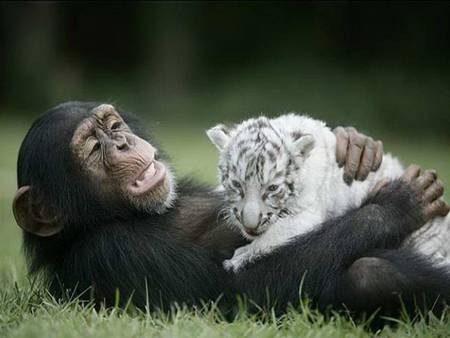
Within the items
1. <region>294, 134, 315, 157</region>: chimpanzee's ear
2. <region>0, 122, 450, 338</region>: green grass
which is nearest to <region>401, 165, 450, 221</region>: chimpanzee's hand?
<region>294, 134, 315, 157</region>: chimpanzee's ear

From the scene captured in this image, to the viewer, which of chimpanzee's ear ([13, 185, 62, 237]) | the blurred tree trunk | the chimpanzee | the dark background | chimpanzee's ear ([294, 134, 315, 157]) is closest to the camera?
the chimpanzee

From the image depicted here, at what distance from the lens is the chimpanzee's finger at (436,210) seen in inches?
186

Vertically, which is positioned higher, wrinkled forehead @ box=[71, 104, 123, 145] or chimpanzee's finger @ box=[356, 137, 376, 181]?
wrinkled forehead @ box=[71, 104, 123, 145]

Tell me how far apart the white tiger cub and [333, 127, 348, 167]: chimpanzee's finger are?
4 cm

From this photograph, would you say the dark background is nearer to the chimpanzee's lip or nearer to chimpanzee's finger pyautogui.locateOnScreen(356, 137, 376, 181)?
chimpanzee's finger pyautogui.locateOnScreen(356, 137, 376, 181)

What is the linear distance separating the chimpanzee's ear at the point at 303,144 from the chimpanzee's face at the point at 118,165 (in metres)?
0.86

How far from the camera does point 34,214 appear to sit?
4.81m

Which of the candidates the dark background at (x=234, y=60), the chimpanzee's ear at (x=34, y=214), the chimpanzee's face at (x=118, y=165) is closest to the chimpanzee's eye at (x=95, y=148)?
the chimpanzee's face at (x=118, y=165)

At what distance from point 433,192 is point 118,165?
1.85 metres

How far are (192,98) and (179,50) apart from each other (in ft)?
4.60

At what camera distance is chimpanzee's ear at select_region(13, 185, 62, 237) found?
4.79 m

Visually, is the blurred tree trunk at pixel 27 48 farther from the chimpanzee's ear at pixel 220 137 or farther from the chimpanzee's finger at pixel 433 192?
the chimpanzee's finger at pixel 433 192

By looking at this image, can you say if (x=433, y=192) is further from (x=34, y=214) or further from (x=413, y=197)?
(x=34, y=214)

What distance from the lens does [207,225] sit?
16.8ft
